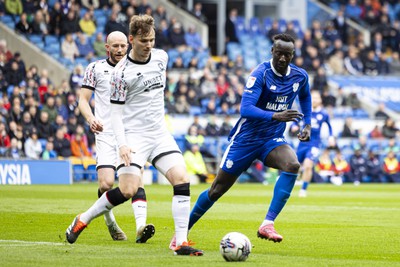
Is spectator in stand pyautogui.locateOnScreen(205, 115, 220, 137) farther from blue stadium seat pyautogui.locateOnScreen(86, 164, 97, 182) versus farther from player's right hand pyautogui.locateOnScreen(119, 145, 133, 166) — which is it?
player's right hand pyautogui.locateOnScreen(119, 145, 133, 166)

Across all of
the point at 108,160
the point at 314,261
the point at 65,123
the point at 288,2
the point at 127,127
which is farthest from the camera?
the point at 288,2

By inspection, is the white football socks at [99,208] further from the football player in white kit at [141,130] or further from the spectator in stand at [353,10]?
the spectator in stand at [353,10]

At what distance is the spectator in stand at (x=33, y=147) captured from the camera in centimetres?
2850

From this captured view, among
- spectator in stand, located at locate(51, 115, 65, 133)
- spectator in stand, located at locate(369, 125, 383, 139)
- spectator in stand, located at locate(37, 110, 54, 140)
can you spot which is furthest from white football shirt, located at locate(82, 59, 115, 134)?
spectator in stand, located at locate(369, 125, 383, 139)

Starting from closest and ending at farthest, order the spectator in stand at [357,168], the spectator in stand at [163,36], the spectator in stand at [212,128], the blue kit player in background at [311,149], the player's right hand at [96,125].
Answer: the player's right hand at [96,125] < the blue kit player in background at [311,149] < the spectator in stand at [212,128] < the spectator in stand at [357,168] < the spectator in stand at [163,36]

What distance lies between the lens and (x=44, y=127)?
96.6 feet

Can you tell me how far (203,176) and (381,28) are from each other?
49.9ft

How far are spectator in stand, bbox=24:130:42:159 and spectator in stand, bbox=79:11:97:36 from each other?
6509mm

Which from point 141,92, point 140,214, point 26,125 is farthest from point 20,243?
point 26,125

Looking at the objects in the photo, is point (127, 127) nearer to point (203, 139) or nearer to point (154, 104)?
point (154, 104)

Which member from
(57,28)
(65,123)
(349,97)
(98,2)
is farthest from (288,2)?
(65,123)

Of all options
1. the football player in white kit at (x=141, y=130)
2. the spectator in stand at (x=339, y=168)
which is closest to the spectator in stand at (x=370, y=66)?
the spectator in stand at (x=339, y=168)

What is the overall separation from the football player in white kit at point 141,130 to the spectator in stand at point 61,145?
18719 mm

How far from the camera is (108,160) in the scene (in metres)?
12.2
